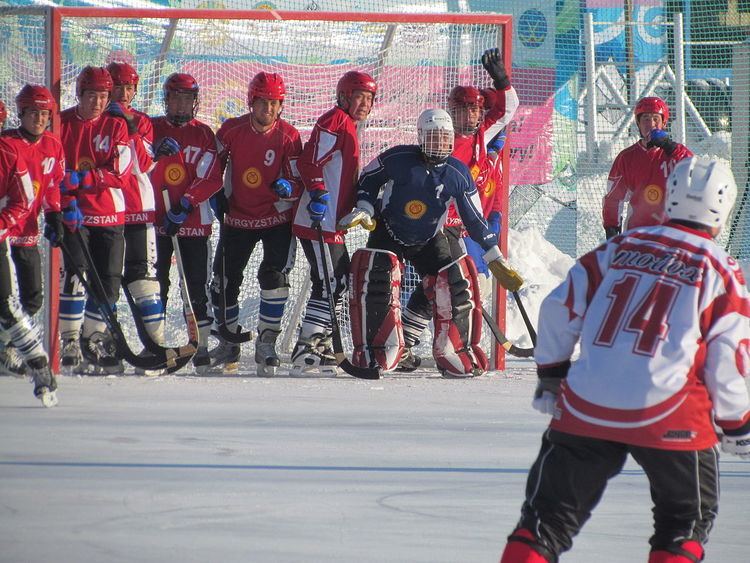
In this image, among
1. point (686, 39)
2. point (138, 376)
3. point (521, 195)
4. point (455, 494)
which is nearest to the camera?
point (455, 494)

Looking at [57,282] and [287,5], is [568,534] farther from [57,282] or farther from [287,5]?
[287,5]

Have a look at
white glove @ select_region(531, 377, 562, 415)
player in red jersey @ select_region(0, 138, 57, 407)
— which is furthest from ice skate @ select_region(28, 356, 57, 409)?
white glove @ select_region(531, 377, 562, 415)

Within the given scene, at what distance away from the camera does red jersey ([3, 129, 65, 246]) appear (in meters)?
5.27

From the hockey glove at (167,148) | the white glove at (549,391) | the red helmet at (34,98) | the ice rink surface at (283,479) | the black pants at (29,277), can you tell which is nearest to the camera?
the white glove at (549,391)

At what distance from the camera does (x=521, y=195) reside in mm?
10703

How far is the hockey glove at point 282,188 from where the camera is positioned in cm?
602

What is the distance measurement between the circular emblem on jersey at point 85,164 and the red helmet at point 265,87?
2.81 ft

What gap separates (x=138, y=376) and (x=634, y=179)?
277 cm

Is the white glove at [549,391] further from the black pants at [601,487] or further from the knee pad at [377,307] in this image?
the knee pad at [377,307]

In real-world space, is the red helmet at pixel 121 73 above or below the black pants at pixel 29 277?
above

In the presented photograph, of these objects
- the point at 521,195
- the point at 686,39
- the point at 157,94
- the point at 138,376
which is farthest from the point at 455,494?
the point at 686,39

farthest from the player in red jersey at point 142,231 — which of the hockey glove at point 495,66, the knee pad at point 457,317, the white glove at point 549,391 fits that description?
the white glove at point 549,391

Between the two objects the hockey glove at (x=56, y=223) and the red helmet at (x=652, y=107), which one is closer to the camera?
the hockey glove at (x=56, y=223)

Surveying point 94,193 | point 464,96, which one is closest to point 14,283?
point 94,193
